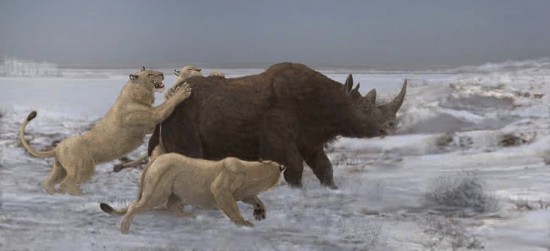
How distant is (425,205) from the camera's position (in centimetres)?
281

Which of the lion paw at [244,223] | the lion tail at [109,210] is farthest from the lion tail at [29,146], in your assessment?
the lion paw at [244,223]

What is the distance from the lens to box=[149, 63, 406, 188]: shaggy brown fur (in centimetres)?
279

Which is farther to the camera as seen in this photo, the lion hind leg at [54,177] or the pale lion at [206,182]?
the lion hind leg at [54,177]

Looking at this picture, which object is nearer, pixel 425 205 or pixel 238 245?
pixel 238 245

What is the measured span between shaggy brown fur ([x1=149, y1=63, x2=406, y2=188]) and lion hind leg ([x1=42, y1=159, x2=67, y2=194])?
465 mm

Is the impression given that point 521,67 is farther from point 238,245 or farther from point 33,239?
point 33,239

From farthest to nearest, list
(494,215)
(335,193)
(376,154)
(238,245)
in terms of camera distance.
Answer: (376,154)
(335,193)
(494,215)
(238,245)

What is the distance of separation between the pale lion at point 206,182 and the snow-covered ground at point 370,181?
97 mm

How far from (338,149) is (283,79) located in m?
0.48

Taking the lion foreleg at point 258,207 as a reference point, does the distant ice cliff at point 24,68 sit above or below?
above

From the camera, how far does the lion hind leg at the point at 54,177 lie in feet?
9.52

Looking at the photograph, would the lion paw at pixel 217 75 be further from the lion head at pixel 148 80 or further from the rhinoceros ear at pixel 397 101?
the rhinoceros ear at pixel 397 101

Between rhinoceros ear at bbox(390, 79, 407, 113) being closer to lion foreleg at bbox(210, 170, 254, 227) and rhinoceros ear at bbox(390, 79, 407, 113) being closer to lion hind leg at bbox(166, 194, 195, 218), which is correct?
lion foreleg at bbox(210, 170, 254, 227)

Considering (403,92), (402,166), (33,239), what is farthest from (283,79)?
(33,239)
